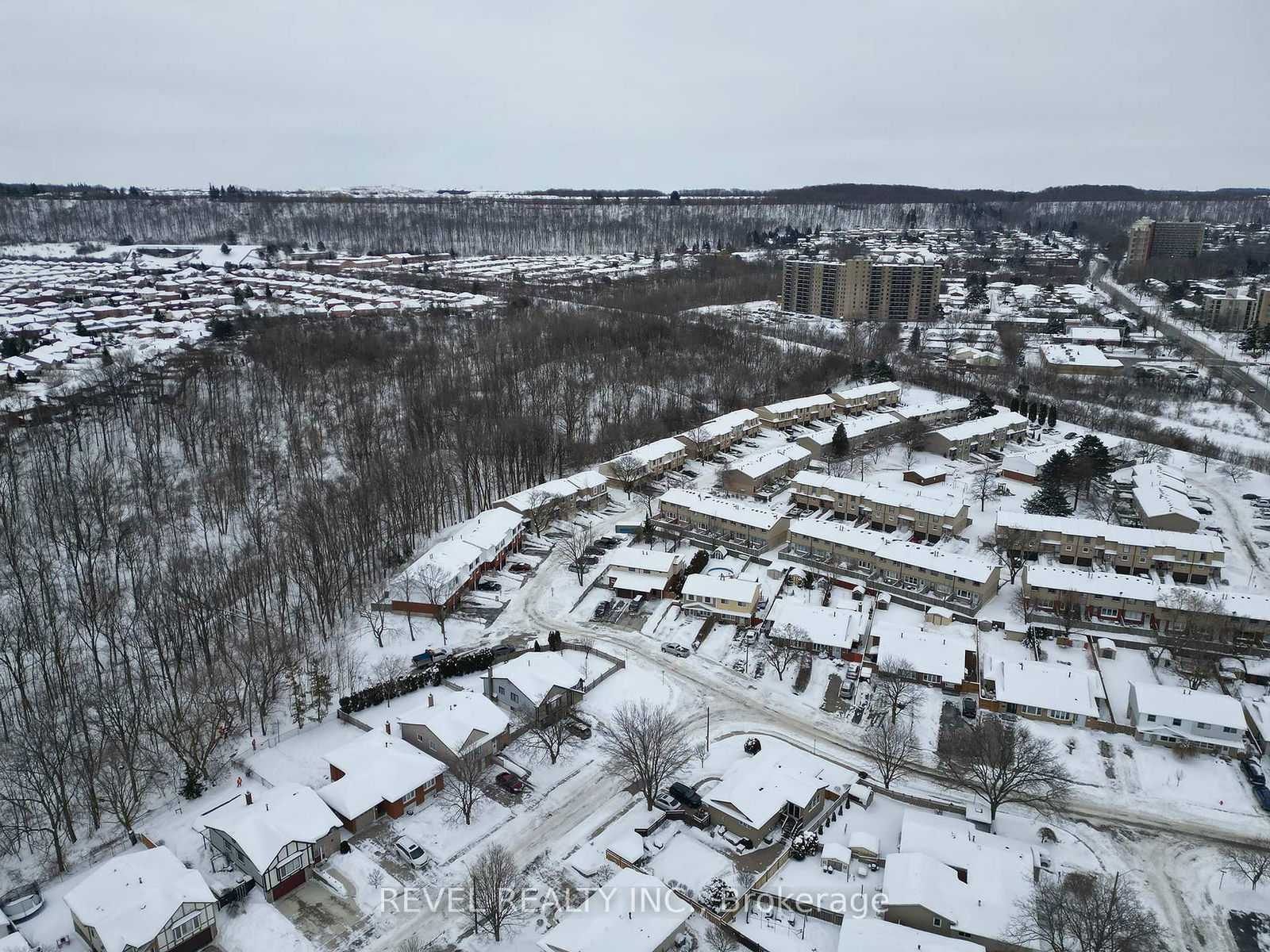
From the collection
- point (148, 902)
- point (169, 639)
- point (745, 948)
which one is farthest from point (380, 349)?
point (745, 948)

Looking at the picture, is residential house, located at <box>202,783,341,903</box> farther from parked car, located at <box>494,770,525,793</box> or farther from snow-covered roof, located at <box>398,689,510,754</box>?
parked car, located at <box>494,770,525,793</box>

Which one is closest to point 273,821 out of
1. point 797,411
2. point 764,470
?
point 764,470

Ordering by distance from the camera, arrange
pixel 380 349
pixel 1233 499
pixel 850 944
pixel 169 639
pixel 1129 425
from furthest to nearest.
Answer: pixel 380 349 < pixel 1129 425 < pixel 1233 499 < pixel 169 639 < pixel 850 944

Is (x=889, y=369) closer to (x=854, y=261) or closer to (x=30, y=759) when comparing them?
(x=854, y=261)

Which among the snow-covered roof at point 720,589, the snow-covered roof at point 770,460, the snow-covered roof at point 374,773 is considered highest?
the snow-covered roof at point 770,460

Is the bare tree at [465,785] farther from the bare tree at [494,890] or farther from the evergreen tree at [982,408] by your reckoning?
the evergreen tree at [982,408]

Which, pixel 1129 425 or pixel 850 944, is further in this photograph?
pixel 1129 425

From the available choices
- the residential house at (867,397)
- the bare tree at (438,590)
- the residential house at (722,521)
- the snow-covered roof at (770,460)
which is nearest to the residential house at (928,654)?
the residential house at (722,521)

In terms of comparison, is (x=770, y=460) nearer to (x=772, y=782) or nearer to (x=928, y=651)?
(x=928, y=651)
